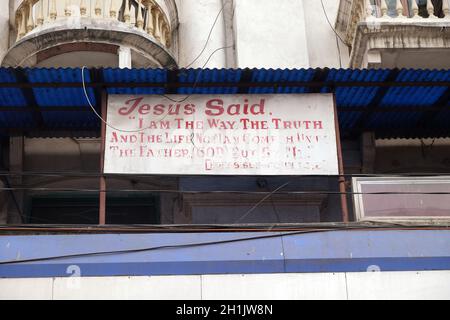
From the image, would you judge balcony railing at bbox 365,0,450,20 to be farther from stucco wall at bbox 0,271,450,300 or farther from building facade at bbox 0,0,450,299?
stucco wall at bbox 0,271,450,300

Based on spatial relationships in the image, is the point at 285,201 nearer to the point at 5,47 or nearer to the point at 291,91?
the point at 291,91

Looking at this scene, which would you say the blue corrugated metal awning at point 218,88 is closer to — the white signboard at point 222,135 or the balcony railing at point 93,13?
the white signboard at point 222,135

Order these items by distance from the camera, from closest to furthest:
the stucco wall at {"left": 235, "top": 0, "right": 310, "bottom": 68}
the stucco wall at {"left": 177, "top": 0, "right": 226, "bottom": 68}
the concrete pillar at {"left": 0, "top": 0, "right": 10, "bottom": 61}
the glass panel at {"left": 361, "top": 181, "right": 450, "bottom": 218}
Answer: the glass panel at {"left": 361, "top": 181, "right": 450, "bottom": 218} < the stucco wall at {"left": 235, "top": 0, "right": 310, "bottom": 68} < the concrete pillar at {"left": 0, "top": 0, "right": 10, "bottom": 61} < the stucco wall at {"left": 177, "top": 0, "right": 226, "bottom": 68}

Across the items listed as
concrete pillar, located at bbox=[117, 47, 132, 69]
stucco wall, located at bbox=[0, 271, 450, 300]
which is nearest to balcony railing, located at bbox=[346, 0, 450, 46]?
concrete pillar, located at bbox=[117, 47, 132, 69]

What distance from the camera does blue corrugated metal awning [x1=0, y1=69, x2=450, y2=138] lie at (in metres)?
11.0

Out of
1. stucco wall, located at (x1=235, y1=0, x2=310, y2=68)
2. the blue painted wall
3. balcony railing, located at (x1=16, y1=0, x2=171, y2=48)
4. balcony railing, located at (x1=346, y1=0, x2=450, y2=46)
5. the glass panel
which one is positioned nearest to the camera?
the blue painted wall

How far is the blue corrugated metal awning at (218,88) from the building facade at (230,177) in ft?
0.10

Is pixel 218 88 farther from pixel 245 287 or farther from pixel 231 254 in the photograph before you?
pixel 245 287

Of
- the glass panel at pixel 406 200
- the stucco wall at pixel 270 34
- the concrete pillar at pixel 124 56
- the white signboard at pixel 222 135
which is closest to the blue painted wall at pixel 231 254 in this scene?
the glass panel at pixel 406 200

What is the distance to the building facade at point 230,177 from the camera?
376 inches

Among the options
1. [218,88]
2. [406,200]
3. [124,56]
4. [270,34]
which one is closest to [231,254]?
[406,200]

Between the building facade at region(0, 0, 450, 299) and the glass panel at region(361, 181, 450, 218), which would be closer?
the building facade at region(0, 0, 450, 299)

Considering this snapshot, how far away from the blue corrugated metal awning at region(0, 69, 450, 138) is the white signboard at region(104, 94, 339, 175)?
0.64 ft
